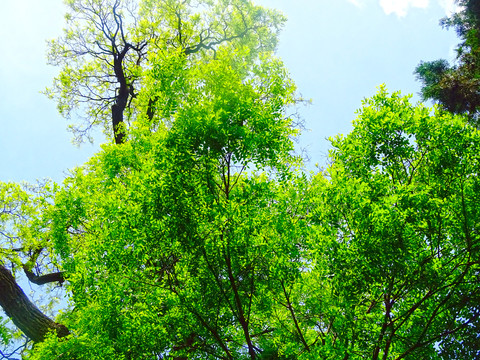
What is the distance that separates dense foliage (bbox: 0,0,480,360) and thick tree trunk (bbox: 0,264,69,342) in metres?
2.85

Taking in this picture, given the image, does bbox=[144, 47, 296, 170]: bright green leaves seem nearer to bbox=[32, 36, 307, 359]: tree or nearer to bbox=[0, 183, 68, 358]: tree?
bbox=[32, 36, 307, 359]: tree

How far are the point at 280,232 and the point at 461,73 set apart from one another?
12.2 m

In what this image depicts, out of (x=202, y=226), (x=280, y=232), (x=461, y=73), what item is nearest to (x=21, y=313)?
(x=202, y=226)

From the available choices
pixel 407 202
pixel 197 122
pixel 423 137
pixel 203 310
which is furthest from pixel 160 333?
pixel 423 137

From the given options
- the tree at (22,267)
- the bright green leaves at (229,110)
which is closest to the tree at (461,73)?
the bright green leaves at (229,110)

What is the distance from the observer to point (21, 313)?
10141mm

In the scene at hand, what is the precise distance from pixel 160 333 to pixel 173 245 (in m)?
1.99

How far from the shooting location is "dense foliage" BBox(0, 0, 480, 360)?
19.7ft

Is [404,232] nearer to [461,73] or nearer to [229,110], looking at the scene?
[229,110]

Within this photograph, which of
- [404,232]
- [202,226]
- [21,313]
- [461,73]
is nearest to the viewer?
[404,232]

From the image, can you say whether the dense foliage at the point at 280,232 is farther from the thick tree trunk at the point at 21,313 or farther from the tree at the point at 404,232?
the thick tree trunk at the point at 21,313

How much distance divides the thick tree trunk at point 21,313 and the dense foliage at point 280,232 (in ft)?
9.36

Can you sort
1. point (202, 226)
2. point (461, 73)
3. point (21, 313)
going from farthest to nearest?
1. point (461, 73)
2. point (21, 313)
3. point (202, 226)

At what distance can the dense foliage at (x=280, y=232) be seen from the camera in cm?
600
